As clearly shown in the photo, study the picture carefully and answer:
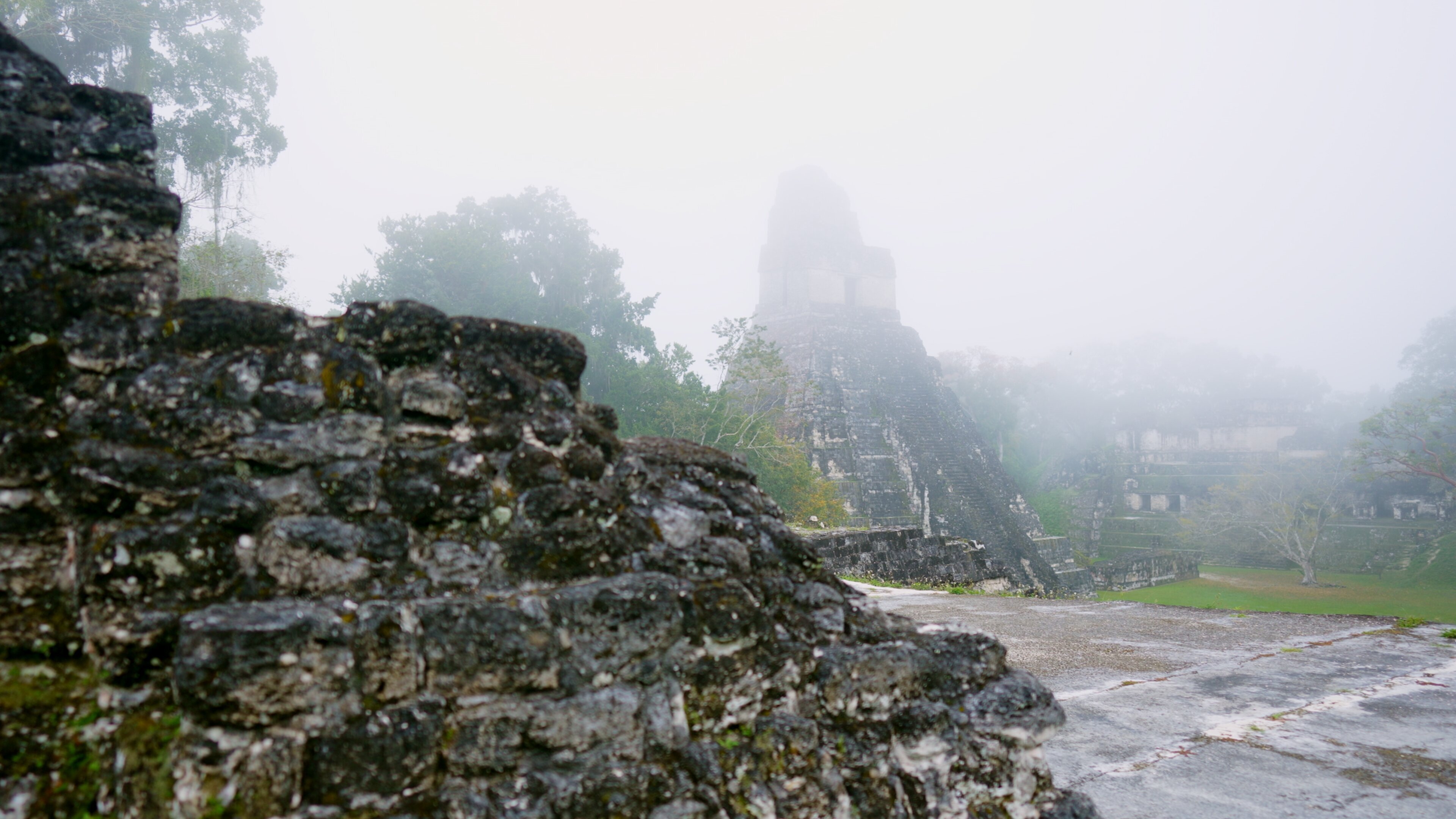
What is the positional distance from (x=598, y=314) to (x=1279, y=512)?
72.3 feet

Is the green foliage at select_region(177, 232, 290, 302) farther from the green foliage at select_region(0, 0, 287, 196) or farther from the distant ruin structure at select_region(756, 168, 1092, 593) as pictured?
the distant ruin structure at select_region(756, 168, 1092, 593)

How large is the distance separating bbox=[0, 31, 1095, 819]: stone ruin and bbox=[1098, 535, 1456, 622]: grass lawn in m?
14.9

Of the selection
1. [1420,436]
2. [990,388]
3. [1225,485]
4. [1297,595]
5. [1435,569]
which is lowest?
[1297,595]

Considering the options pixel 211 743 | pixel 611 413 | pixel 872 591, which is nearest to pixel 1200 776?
pixel 611 413

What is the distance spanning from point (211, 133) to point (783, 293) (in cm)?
2506

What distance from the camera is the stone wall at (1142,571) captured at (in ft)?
69.6

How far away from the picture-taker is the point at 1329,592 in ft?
61.9

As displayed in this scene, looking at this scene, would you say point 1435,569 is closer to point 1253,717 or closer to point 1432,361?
point 1432,361

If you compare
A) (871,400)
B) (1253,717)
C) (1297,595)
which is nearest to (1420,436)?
(1297,595)

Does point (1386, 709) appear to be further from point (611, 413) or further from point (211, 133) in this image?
point (211, 133)

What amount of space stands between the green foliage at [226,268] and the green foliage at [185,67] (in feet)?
3.90

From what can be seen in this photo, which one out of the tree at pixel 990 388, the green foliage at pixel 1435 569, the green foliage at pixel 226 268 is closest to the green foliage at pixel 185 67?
the green foliage at pixel 226 268

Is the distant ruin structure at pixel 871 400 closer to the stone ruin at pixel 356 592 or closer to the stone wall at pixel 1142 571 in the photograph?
the stone wall at pixel 1142 571

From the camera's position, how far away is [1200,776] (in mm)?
2596
